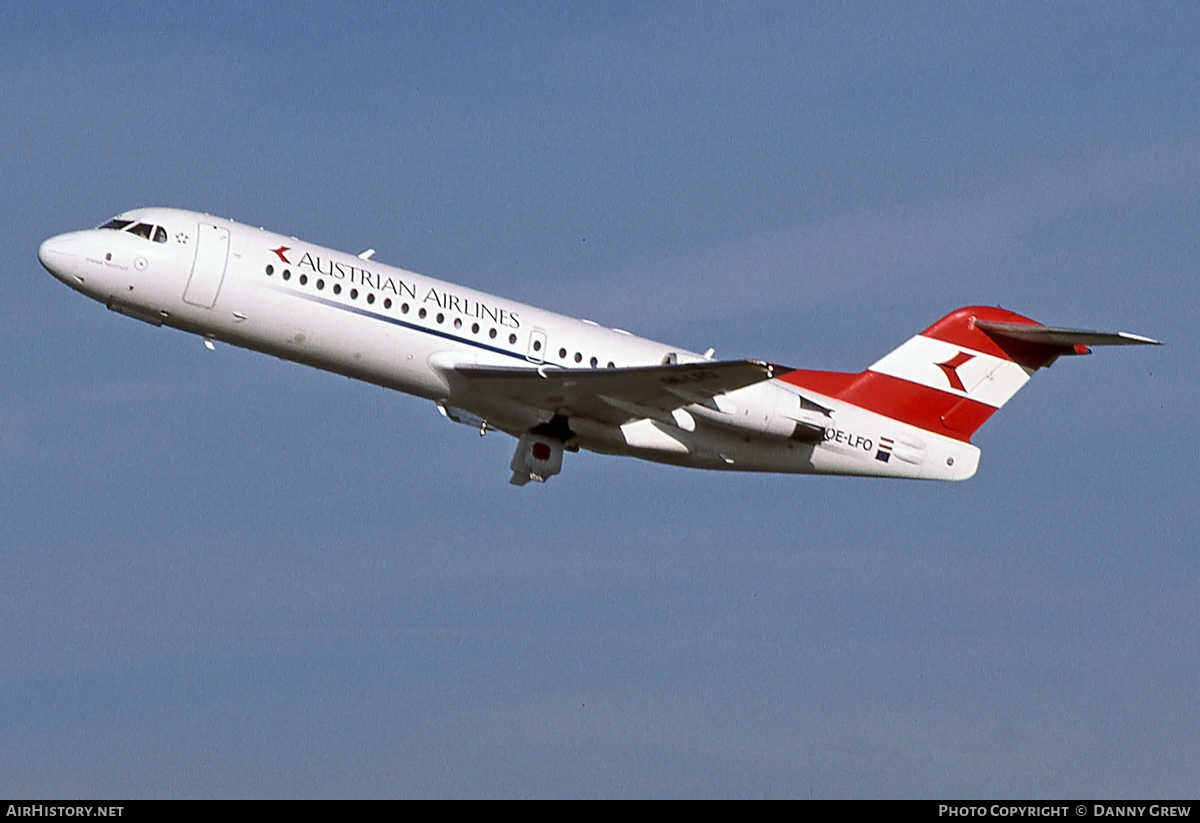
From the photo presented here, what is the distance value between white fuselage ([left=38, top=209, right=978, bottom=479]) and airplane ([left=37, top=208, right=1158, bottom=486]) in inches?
1.3

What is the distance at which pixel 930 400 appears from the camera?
3744cm

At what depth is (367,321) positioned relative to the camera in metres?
33.1

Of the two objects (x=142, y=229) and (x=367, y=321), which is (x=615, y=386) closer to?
(x=367, y=321)

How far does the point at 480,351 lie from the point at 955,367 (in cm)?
1059

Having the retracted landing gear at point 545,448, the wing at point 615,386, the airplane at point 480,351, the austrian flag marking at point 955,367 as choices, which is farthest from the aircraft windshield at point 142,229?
the austrian flag marking at point 955,367

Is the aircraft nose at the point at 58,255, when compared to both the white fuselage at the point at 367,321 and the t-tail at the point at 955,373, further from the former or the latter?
the t-tail at the point at 955,373

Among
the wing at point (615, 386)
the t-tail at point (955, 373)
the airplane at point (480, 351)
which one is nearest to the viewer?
the wing at point (615, 386)

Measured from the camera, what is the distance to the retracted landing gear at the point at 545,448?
114 ft

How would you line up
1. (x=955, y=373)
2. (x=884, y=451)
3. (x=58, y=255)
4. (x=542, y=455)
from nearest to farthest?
(x=58, y=255) → (x=542, y=455) → (x=884, y=451) → (x=955, y=373)

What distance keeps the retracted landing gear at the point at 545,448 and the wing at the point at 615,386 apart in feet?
1.41

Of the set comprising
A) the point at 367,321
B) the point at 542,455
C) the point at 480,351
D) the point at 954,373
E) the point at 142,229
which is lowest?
the point at 542,455

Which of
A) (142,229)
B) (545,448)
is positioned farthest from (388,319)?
(142,229)
